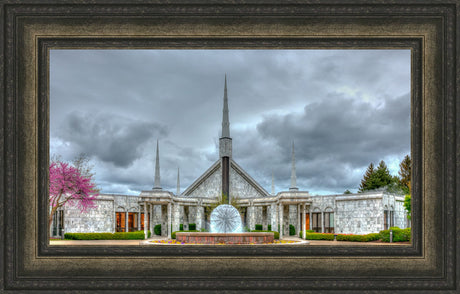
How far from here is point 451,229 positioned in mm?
6418

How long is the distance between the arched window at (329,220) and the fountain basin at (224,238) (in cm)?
1389

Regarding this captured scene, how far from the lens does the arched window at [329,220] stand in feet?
92.9

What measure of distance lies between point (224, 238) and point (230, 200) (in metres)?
15.8

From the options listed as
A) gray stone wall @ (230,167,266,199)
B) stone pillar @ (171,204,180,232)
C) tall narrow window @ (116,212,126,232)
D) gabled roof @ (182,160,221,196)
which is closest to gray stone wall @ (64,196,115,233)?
tall narrow window @ (116,212,126,232)

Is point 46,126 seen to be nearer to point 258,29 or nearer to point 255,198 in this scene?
point 258,29

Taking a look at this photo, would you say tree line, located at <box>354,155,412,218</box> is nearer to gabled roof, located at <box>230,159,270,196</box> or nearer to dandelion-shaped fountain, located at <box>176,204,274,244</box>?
gabled roof, located at <box>230,159,270,196</box>

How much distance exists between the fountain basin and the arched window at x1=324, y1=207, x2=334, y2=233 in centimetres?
1389

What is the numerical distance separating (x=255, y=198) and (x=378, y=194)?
31.2ft

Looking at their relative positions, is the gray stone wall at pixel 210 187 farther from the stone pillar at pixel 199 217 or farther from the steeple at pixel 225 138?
the stone pillar at pixel 199 217

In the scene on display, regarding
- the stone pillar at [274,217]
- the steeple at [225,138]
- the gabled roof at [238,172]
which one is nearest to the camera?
the stone pillar at [274,217]

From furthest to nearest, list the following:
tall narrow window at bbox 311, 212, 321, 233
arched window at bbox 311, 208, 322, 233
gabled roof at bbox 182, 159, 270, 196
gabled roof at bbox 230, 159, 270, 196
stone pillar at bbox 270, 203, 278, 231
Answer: gabled roof at bbox 182, 159, 270, 196 < gabled roof at bbox 230, 159, 270, 196 < tall narrow window at bbox 311, 212, 321, 233 < arched window at bbox 311, 208, 322, 233 < stone pillar at bbox 270, 203, 278, 231

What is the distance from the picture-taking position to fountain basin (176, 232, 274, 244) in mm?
14828

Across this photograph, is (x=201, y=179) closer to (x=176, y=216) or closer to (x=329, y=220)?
(x=176, y=216)

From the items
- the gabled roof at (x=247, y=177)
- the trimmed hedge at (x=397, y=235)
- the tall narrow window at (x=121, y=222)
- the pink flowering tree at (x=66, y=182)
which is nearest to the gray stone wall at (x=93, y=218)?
the tall narrow window at (x=121, y=222)
